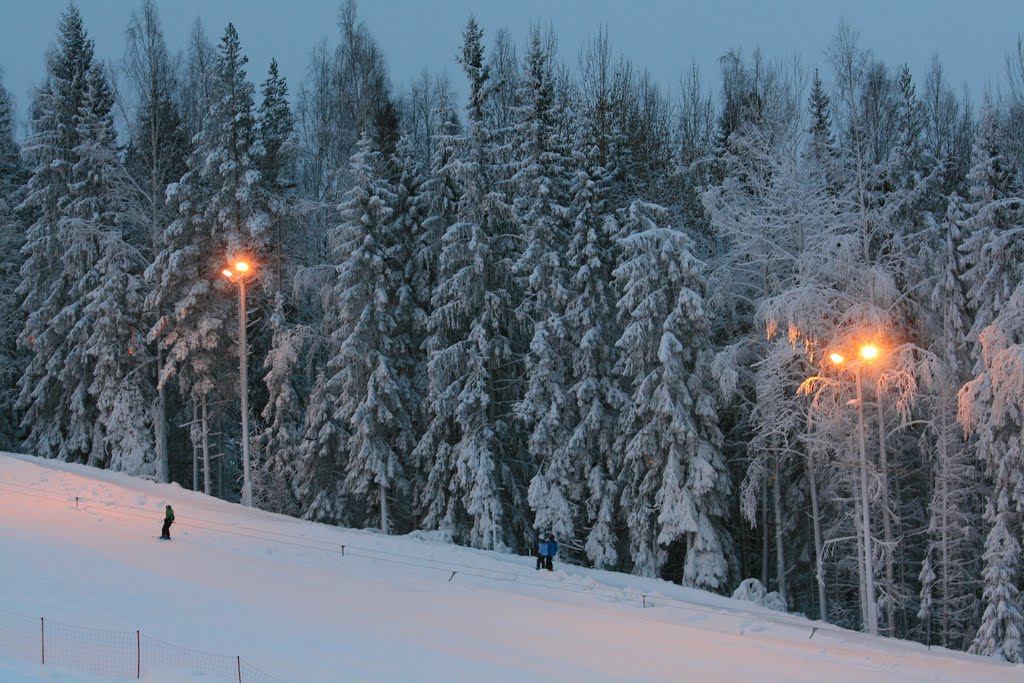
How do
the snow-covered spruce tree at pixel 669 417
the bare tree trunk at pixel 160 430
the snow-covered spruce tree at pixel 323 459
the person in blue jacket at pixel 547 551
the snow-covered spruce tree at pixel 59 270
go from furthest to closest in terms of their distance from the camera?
the snow-covered spruce tree at pixel 59 270, the bare tree trunk at pixel 160 430, the snow-covered spruce tree at pixel 323 459, the snow-covered spruce tree at pixel 669 417, the person in blue jacket at pixel 547 551

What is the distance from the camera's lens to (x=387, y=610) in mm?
18203

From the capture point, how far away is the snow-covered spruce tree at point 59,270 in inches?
1473

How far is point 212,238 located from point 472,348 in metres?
12.1

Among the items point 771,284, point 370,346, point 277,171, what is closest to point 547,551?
point 370,346

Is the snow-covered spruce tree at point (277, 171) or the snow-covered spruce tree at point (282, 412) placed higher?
the snow-covered spruce tree at point (277, 171)

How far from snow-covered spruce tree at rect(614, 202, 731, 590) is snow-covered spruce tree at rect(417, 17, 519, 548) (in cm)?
472

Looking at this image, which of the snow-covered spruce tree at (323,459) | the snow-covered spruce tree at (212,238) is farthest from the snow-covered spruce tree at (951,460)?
the snow-covered spruce tree at (212,238)

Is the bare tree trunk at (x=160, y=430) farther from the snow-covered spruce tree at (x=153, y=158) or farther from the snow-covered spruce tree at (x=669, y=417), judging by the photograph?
the snow-covered spruce tree at (x=669, y=417)

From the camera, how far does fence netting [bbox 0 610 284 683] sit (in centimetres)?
1266

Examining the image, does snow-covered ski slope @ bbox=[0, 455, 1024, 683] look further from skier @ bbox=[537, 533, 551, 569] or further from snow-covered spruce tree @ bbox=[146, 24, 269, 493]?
snow-covered spruce tree @ bbox=[146, 24, 269, 493]

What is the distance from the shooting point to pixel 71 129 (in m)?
39.4

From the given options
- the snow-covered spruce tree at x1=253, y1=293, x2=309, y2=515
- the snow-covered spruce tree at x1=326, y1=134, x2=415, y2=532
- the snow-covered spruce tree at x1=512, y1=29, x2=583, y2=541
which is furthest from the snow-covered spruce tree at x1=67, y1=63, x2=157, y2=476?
the snow-covered spruce tree at x1=512, y1=29, x2=583, y2=541

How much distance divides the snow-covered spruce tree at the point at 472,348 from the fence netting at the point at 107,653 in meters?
17.5

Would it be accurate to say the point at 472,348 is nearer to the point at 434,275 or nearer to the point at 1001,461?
the point at 434,275
